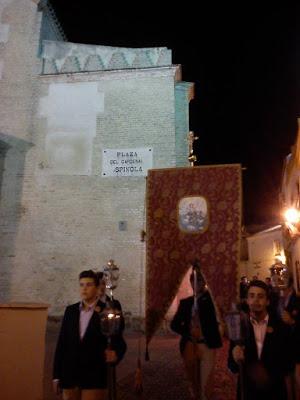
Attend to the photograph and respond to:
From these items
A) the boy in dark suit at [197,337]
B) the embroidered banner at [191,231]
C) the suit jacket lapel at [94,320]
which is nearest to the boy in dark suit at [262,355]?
the suit jacket lapel at [94,320]

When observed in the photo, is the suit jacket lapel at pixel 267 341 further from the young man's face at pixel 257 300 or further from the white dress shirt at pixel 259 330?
the young man's face at pixel 257 300

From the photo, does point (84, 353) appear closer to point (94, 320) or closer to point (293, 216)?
point (94, 320)

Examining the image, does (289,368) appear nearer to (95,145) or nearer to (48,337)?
(48,337)

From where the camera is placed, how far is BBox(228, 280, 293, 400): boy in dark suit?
3.36 metres

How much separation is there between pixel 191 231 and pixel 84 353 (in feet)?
9.81

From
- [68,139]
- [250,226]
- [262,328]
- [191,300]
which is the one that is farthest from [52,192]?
[250,226]

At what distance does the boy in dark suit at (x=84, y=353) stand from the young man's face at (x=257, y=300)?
133 cm

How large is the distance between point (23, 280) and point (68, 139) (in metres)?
5.09

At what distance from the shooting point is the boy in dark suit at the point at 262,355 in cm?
336

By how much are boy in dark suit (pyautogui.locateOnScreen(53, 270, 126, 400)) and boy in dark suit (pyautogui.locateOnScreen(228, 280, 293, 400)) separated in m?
1.19

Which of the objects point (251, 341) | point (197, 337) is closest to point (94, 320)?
point (251, 341)

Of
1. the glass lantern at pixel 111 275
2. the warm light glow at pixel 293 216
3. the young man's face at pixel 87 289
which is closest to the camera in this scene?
the young man's face at pixel 87 289

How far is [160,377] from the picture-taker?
7.00 metres

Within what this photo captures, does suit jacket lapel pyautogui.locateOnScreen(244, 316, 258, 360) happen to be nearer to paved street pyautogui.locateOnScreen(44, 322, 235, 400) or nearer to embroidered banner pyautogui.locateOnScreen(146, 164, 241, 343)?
embroidered banner pyautogui.locateOnScreen(146, 164, 241, 343)
